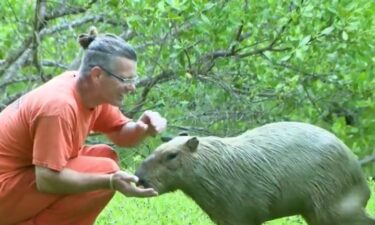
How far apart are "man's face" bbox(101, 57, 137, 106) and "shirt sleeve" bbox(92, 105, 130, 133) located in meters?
0.54

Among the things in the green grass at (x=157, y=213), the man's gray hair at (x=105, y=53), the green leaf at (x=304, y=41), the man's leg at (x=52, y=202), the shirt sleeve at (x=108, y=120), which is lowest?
the green grass at (x=157, y=213)

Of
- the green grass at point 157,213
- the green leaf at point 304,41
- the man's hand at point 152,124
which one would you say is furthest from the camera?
the green leaf at point 304,41

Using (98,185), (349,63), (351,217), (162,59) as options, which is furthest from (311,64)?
(98,185)

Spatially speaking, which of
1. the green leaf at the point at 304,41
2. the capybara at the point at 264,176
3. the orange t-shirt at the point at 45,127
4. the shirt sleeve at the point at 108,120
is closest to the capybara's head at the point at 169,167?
the capybara at the point at 264,176

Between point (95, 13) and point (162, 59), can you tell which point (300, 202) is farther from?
point (95, 13)

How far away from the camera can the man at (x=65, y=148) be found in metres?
4.92

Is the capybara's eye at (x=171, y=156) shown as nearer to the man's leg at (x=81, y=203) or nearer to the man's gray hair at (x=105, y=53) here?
the man's leg at (x=81, y=203)

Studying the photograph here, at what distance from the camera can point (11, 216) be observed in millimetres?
5262

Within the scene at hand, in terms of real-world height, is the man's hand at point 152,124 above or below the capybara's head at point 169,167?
above

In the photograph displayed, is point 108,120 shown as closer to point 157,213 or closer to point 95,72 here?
point 95,72

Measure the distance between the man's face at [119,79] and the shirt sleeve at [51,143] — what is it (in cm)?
30

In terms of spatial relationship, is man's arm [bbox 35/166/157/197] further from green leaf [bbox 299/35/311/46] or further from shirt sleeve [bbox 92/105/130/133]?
green leaf [bbox 299/35/311/46]

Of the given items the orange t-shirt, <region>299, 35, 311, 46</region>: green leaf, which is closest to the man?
the orange t-shirt

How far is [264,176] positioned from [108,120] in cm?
101
